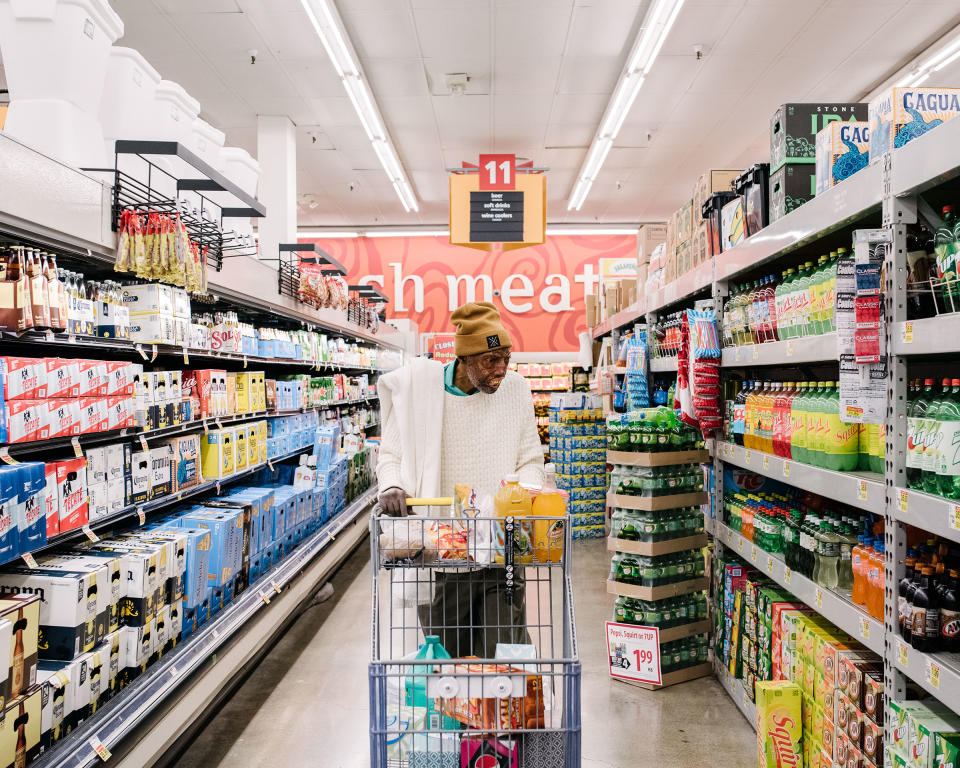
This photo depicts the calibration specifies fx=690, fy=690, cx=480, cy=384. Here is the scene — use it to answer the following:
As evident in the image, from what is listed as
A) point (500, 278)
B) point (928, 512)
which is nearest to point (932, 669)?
point (928, 512)

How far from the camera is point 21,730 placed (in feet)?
6.65

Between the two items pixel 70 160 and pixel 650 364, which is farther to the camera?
pixel 650 364

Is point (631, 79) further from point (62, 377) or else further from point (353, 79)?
point (62, 377)

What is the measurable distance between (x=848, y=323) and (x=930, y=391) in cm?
32

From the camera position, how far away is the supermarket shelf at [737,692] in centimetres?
326

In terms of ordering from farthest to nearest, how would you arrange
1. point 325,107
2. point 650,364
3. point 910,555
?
point 325,107 < point 650,364 < point 910,555

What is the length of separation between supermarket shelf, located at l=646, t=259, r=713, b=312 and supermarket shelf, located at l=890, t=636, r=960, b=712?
7.45 ft

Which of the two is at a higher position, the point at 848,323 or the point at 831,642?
the point at 848,323

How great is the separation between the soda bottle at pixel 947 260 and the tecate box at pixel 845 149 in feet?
2.10

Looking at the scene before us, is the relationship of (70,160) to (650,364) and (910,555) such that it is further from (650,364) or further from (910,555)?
(650,364)

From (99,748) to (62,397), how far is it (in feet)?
3.85

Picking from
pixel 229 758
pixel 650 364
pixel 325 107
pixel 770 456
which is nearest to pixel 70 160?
pixel 229 758

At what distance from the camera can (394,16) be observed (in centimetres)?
616

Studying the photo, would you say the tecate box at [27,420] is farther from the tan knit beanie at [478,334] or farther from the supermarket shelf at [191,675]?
the tan knit beanie at [478,334]
